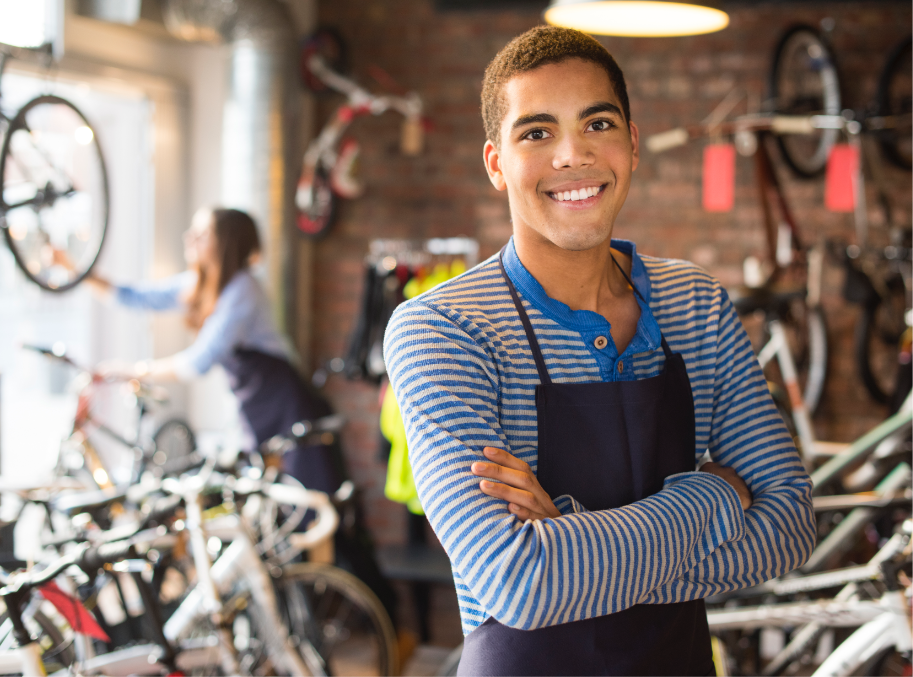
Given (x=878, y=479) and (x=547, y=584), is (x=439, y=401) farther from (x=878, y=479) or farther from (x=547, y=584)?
(x=878, y=479)

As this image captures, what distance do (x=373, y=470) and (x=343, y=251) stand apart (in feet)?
3.86

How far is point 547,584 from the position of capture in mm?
1062

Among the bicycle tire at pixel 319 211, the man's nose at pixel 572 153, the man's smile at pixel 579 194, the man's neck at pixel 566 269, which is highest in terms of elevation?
the bicycle tire at pixel 319 211

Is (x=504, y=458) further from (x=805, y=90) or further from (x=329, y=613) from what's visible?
(x=805, y=90)

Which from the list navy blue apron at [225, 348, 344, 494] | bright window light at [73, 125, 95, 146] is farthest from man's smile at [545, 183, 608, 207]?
navy blue apron at [225, 348, 344, 494]

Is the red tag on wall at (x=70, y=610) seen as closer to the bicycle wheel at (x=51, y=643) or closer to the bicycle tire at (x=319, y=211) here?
the bicycle wheel at (x=51, y=643)

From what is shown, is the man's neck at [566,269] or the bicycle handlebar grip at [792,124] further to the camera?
the bicycle handlebar grip at [792,124]

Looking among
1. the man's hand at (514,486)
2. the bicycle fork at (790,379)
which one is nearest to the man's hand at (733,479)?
the man's hand at (514,486)

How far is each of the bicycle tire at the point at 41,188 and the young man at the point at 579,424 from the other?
1839 mm

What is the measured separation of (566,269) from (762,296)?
8.24ft

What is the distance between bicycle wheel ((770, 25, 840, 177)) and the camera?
396 centimetres

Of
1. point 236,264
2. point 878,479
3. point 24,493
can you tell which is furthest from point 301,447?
point 878,479

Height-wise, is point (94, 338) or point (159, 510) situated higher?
point (94, 338)

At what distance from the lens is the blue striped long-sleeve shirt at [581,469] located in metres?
1.08
